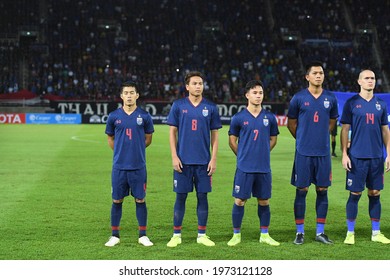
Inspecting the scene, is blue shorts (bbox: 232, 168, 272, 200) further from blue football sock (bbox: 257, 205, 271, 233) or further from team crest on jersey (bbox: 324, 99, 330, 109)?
team crest on jersey (bbox: 324, 99, 330, 109)

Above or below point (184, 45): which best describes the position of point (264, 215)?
below

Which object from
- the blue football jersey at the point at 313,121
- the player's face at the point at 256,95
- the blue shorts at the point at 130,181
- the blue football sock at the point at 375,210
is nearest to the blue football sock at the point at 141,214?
the blue shorts at the point at 130,181

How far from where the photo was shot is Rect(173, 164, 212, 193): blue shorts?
7570 mm

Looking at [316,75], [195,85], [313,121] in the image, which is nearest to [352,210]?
[313,121]

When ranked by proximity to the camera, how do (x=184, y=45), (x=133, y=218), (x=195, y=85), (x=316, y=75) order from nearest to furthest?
1. (x=195, y=85)
2. (x=316, y=75)
3. (x=133, y=218)
4. (x=184, y=45)

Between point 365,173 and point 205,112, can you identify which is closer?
point 205,112

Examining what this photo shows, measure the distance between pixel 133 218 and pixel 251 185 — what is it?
2.66m

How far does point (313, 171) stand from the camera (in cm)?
782

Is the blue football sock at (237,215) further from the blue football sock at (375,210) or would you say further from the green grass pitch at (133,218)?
the blue football sock at (375,210)

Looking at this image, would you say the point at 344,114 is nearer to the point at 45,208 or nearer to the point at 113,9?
the point at 45,208

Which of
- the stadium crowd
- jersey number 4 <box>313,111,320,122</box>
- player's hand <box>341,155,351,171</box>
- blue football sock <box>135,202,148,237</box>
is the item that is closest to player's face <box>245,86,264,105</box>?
jersey number 4 <box>313,111,320,122</box>

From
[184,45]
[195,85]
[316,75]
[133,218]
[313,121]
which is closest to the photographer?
[195,85]

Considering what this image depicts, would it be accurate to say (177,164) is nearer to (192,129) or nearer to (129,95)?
(192,129)

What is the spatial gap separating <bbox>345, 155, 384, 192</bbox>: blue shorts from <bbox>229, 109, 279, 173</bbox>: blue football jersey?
1112mm
